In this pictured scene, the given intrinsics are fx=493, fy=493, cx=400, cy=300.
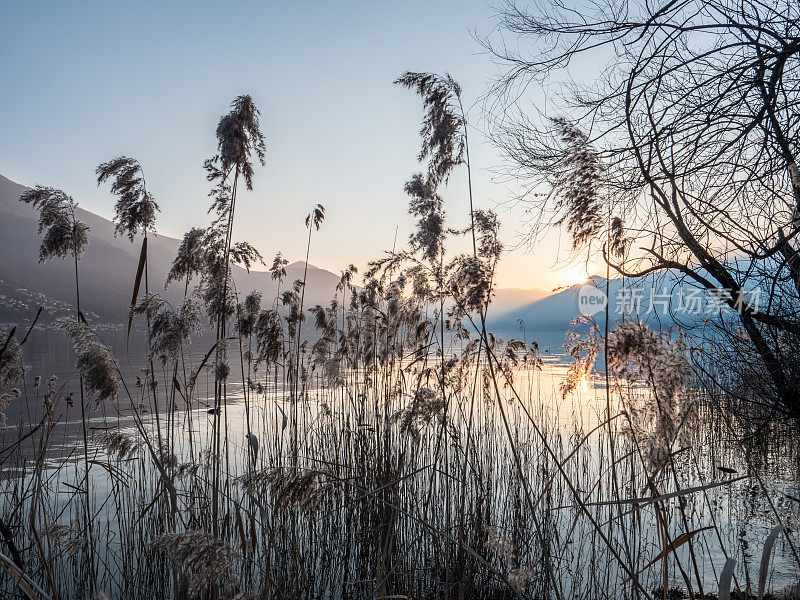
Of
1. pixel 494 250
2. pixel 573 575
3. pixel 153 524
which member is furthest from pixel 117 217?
pixel 573 575

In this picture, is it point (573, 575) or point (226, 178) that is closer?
point (226, 178)

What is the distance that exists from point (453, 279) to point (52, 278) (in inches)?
7852

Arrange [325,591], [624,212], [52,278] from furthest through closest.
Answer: [52,278] → [624,212] → [325,591]

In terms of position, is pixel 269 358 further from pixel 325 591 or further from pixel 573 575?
pixel 573 575

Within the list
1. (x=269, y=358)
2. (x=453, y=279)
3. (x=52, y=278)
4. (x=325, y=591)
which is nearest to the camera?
(x=453, y=279)

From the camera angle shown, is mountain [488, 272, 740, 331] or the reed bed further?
mountain [488, 272, 740, 331]

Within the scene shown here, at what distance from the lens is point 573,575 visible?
13.6 ft

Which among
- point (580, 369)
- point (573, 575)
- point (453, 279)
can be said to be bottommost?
point (573, 575)

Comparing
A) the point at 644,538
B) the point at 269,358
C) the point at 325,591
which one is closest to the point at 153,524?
the point at 325,591

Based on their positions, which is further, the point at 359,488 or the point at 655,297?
the point at 655,297

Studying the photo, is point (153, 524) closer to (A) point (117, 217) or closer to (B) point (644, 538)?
(A) point (117, 217)

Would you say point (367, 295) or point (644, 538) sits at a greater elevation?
point (367, 295)

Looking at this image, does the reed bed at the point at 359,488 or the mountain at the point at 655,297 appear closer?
the reed bed at the point at 359,488

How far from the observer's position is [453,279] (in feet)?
10.00
